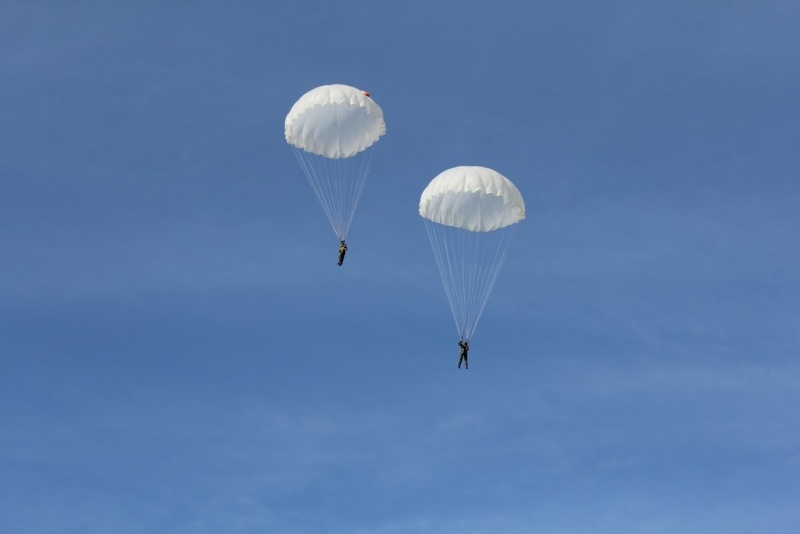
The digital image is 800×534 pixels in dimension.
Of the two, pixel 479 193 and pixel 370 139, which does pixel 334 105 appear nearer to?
pixel 370 139

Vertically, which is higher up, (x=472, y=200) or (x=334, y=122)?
(x=334, y=122)

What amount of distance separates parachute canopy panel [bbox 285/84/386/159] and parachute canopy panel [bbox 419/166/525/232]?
17.2 ft

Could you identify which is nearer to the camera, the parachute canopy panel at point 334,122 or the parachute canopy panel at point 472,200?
the parachute canopy panel at point 472,200

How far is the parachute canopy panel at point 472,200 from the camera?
245 ft

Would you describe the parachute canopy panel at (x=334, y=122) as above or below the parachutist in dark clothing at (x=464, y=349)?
above

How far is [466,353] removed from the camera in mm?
75125

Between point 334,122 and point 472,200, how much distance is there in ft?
29.6

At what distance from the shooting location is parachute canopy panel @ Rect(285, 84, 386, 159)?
77.1 metres

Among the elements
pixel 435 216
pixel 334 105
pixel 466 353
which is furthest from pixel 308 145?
pixel 466 353

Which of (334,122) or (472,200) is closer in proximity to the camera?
(472,200)

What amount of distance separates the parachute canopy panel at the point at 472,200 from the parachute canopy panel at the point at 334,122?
17.2ft

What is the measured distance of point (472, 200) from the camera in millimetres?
76062

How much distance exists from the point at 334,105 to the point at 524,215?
11971mm

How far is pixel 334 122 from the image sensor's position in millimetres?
78500
